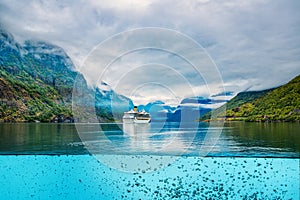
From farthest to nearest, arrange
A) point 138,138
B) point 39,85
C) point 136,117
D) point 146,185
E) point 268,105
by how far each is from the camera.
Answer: point 39,85
point 136,117
point 268,105
point 138,138
point 146,185

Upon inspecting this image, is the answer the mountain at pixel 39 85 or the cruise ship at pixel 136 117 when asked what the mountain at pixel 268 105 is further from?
the mountain at pixel 39 85

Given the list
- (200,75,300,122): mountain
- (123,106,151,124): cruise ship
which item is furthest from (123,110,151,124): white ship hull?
(200,75,300,122): mountain

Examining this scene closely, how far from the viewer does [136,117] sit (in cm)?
6488

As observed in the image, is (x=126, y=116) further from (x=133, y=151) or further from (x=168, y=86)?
(x=168, y=86)

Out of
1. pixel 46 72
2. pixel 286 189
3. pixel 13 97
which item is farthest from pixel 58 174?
pixel 46 72

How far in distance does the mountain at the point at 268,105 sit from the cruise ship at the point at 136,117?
15.1 metres

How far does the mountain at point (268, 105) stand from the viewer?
5719 centimetres

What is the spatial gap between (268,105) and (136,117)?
25.7 m

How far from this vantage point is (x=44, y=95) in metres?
96.6

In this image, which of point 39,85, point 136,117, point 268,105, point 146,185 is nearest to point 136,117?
point 136,117

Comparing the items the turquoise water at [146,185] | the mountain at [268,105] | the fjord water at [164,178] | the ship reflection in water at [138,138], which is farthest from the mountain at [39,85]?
the mountain at [268,105]

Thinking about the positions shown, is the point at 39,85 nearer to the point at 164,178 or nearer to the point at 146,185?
the point at 164,178

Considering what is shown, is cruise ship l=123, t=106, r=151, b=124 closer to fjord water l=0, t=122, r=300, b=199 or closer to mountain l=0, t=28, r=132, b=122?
mountain l=0, t=28, r=132, b=122

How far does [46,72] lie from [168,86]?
11746cm
